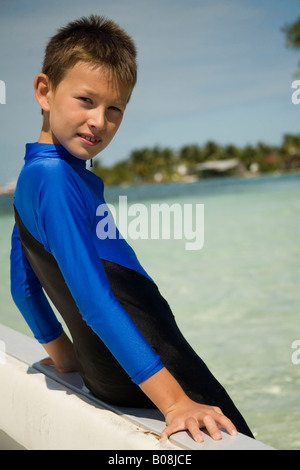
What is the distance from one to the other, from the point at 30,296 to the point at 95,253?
36cm

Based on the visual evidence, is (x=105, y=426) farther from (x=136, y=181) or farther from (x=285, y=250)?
(x=136, y=181)

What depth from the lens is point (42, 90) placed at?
1.05 meters

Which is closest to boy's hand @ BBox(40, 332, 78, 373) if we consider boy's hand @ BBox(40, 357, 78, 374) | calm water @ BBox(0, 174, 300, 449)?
boy's hand @ BBox(40, 357, 78, 374)

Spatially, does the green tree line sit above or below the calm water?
above

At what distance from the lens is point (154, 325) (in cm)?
102

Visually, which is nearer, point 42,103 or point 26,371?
point 42,103

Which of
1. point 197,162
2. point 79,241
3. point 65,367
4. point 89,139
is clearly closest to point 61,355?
point 65,367

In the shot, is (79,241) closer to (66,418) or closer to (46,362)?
(66,418)

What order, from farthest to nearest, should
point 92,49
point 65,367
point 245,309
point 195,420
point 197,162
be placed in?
point 197,162, point 245,309, point 65,367, point 92,49, point 195,420

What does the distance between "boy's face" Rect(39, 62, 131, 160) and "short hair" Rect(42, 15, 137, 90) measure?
15 mm

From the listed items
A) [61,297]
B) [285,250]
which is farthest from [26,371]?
[285,250]

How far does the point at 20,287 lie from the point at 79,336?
0.87 feet

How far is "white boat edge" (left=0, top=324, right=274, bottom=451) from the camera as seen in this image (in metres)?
0.87

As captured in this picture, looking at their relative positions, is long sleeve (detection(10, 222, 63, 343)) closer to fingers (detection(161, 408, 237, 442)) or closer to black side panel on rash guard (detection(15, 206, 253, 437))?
black side panel on rash guard (detection(15, 206, 253, 437))
